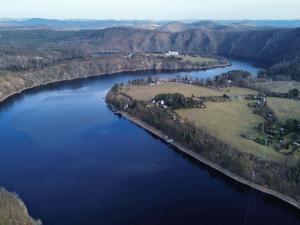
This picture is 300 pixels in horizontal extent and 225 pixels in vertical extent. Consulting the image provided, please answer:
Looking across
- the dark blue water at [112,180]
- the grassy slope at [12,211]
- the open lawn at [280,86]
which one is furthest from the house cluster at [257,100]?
the grassy slope at [12,211]

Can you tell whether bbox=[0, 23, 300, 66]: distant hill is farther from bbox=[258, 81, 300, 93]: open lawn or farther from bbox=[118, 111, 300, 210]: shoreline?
bbox=[118, 111, 300, 210]: shoreline

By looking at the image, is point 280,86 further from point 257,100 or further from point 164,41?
point 164,41

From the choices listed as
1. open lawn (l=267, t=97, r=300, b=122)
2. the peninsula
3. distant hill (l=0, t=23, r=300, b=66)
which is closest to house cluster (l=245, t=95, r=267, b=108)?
the peninsula

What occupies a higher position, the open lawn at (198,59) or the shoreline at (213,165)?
the shoreline at (213,165)

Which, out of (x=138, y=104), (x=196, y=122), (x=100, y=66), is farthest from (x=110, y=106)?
(x=100, y=66)

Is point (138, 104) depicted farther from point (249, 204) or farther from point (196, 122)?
point (249, 204)

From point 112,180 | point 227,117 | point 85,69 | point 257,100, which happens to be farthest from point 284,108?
point 85,69

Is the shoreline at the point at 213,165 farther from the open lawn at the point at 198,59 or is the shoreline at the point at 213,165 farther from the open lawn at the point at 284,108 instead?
the open lawn at the point at 198,59
